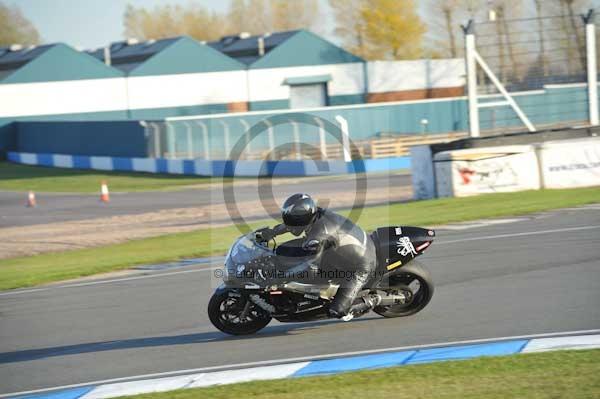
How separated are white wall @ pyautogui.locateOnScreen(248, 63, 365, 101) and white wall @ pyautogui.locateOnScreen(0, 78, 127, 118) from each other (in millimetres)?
9064

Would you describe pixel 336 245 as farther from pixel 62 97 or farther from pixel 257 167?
pixel 62 97

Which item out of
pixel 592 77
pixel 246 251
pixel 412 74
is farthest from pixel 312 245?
pixel 412 74

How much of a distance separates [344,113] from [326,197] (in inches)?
640

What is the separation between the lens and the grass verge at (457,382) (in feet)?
23.2

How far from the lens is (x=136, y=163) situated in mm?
46281

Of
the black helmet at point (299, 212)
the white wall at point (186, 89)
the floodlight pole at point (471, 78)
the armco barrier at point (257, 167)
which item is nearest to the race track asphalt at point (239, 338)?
the black helmet at point (299, 212)

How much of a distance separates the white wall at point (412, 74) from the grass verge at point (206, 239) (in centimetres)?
4463

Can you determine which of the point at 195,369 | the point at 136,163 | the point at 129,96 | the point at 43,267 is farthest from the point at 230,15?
the point at 195,369

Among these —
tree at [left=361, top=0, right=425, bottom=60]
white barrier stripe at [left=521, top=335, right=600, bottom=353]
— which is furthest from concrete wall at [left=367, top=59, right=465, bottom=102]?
white barrier stripe at [left=521, top=335, right=600, bottom=353]

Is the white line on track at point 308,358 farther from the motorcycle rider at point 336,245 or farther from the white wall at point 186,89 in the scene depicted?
the white wall at point 186,89

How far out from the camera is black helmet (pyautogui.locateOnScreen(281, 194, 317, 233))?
31.3 ft

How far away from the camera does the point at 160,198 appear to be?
111ft

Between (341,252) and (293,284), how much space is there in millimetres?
588

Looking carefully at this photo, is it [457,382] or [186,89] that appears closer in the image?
[457,382]
